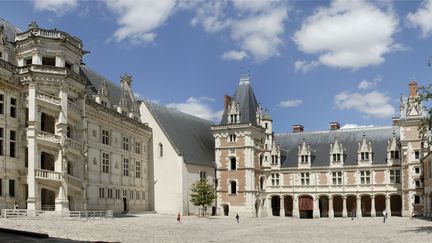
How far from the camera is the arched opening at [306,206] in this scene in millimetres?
60531

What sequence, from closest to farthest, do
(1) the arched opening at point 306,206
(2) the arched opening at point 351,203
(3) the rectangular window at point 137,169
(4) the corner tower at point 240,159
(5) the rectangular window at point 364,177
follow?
(3) the rectangular window at point 137,169
(4) the corner tower at point 240,159
(5) the rectangular window at point 364,177
(1) the arched opening at point 306,206
(2) the arched opening at point 351,203

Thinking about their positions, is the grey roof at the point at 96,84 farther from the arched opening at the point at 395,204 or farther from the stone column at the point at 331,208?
the arched opening at the point at 395,204

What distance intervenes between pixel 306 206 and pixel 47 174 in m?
34.6

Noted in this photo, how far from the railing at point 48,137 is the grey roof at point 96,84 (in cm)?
936

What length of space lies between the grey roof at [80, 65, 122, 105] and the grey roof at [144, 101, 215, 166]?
4259 mm

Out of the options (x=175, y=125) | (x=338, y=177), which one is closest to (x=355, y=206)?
(x=338, y=177)

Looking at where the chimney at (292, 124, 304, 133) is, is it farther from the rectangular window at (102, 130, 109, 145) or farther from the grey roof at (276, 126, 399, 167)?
the rectangular window at (102, 130, 109, 145)

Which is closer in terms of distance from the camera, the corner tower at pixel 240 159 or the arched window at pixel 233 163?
the corner tower at pixel 240 159

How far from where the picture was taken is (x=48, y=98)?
34969mm

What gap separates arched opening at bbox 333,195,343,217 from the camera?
61156mm

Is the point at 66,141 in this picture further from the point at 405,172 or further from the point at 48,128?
the point at 405,172

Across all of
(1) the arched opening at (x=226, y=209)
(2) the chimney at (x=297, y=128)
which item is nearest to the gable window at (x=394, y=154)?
(2) the chimney at (x=297, y=128)

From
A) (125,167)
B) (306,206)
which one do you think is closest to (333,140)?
(306,206)

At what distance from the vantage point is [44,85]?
3500 centimetres
